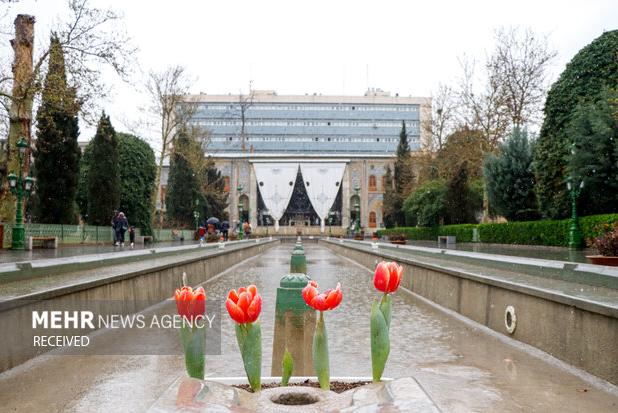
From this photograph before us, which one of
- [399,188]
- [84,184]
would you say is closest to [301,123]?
[399,188]

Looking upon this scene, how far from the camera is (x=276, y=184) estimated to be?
211 feet

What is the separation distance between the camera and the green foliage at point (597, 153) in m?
19.6

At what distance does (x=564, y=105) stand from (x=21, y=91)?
20.2m

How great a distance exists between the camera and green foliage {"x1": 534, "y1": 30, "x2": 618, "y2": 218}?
22250 mm

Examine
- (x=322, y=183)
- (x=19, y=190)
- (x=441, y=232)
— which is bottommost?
(x=441, y=232)

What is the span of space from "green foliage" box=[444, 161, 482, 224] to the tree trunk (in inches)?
952

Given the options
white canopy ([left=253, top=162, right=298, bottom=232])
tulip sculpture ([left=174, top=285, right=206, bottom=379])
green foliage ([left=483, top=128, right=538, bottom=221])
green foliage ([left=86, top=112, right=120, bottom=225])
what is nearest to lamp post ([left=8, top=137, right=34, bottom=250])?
green foliage ([left=86, top=112, right=120, bottom=225])

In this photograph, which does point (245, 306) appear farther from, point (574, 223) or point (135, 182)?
point (135, 182)

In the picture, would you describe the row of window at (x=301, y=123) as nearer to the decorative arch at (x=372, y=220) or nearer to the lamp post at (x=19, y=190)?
the decorative arch at (x=372, y=220)

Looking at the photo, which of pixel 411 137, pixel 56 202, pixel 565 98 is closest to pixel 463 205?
pixel 565 98

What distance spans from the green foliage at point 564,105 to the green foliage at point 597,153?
0.90m

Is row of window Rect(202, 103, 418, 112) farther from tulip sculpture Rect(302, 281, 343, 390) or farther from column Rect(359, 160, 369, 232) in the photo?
tulip sculpture Rect(302, 281, 343, 390)

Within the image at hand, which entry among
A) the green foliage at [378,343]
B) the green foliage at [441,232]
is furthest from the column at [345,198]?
the green foliage at [378,343]

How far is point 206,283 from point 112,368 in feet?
23.9
